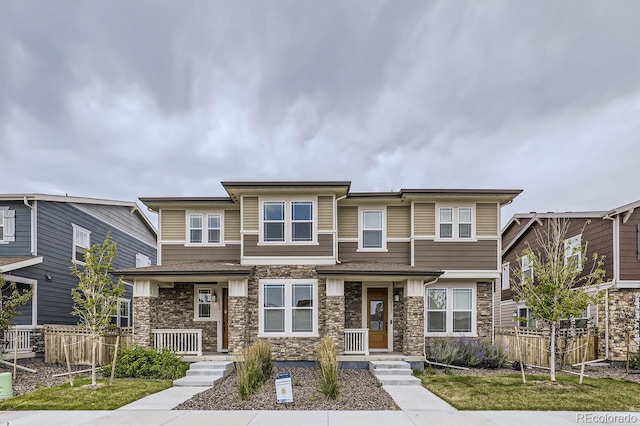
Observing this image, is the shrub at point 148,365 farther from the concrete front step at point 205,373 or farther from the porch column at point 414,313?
the porch column at point 414,313

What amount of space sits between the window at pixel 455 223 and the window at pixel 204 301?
8468 mm

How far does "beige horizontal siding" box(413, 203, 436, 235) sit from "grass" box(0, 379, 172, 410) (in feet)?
31.3

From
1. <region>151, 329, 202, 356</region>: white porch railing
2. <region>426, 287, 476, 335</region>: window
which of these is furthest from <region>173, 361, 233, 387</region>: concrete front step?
<region>426, 287, 476, 335</region>: window

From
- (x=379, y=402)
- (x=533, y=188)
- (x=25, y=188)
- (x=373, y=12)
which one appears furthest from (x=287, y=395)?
(x=25, y=188)

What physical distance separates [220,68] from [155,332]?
367 inches

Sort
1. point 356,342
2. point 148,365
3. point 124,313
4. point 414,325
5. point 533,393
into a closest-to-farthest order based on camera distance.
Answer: point 533,393, point 148,365, point 414,325, point 356,342, point 124,313

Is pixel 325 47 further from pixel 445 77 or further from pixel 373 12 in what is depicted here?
pixel 445 77

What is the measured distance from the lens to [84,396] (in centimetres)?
980

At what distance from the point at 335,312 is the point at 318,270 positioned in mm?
1467

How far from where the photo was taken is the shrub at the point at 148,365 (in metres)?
12.6

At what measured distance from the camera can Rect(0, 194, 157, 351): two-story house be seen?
15.4 meters

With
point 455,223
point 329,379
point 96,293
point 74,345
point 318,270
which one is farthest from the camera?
point 455,223

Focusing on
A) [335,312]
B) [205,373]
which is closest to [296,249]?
[335,312]

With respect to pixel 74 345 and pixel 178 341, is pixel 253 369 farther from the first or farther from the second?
pixel 74 345
